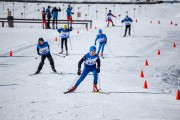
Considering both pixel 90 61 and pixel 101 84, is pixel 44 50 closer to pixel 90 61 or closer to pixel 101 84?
pixel 101 84

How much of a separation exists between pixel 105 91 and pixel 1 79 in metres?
4.39

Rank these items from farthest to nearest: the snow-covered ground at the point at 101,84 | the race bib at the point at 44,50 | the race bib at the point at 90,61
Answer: the race bib at the point at 44,50
the race bib at the point at 90,61
the snow-covered ground at the point at 101,84

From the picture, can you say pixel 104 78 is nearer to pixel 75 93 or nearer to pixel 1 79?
pixel 75 93

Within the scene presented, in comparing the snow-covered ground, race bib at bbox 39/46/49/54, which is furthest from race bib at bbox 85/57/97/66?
race bib at bbox 39/46/49/54

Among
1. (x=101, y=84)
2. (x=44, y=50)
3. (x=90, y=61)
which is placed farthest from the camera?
(x=44, y=50)

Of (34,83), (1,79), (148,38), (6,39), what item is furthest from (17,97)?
(148,38)

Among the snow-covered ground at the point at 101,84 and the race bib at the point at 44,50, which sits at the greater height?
the race bib at the point at 44,50

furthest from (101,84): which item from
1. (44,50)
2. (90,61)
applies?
(44,50)

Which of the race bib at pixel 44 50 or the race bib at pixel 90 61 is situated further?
the race bib at pixel 44 50

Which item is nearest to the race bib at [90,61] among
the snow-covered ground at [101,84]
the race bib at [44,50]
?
the snow-covered ground at [101,84]

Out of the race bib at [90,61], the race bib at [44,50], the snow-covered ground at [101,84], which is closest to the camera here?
the snow-covered ground at [101,84]

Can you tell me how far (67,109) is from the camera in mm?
7961

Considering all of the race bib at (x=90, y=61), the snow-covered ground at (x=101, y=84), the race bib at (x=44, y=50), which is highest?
the race bib at (x=44, y=50)

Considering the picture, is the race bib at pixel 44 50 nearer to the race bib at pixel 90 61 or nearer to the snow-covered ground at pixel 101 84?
the snow-covered ground at pixel 101 84
